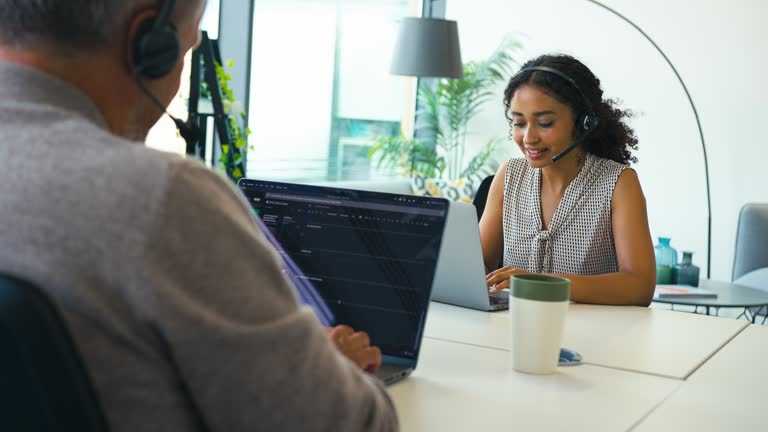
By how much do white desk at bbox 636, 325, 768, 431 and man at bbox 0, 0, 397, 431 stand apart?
61cm

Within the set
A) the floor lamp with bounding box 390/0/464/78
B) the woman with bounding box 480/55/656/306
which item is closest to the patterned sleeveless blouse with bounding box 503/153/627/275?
the woman with bounding box 480/55/656/306

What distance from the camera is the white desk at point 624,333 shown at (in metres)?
1.56

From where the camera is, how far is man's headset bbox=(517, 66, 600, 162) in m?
2.54

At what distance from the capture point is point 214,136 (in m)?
4.45

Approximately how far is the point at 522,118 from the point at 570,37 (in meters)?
3.31

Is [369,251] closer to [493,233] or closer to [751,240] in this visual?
[493,233]

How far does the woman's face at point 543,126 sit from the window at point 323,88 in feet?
9.41

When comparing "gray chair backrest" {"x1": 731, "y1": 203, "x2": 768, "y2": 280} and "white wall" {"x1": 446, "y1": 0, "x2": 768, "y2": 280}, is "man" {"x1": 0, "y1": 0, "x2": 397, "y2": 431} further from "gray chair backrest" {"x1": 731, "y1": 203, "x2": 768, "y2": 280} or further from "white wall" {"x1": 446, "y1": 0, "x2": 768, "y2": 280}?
"white wall" {"x1": 446, "y1": 0, "x2": 768, "y2": 280}

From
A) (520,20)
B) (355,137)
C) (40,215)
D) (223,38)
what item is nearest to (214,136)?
(223,38)

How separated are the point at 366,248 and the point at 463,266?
1.58ft

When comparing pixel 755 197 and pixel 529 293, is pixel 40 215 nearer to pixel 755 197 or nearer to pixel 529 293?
pixel 529 293

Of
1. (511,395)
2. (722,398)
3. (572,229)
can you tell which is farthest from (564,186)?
(511,395)

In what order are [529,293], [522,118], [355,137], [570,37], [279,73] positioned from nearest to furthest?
[529,293] → [522,118] → [279,73] → [570,37] → [355,137]

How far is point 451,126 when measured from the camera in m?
6.21
